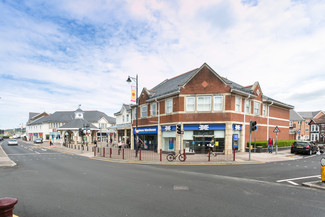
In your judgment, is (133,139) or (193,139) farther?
(133,139)

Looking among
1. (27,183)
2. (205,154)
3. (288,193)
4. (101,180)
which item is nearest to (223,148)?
(205,154)

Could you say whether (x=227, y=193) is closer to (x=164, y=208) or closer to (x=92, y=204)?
(x=164, y=208)

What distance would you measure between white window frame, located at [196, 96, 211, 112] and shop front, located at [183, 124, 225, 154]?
1798 mm

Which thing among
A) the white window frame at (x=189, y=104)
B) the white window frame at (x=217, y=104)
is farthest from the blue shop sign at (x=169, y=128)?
the white window frame at (x=217, y=104)

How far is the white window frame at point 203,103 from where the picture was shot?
21.0 meters

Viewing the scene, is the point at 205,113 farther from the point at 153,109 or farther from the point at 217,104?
the point at 153,109

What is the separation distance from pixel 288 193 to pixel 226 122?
43.8ft

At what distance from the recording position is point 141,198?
21.5 feet

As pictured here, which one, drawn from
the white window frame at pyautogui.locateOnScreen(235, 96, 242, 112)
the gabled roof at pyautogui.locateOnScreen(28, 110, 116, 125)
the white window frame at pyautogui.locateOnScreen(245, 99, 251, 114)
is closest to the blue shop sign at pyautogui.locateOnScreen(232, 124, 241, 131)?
the white window frame at pyautogui.locateOnScreen(235, 96, 242, 112)

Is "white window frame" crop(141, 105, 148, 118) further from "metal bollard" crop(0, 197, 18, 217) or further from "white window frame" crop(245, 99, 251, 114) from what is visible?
"metal bollard" crop(0, 197, 18, 217)

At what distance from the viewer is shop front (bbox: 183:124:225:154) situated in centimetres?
2047

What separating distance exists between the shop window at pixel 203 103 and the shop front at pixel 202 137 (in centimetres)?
190

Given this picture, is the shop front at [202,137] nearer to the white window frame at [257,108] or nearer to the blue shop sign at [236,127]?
the blue shop sign at [236,127]

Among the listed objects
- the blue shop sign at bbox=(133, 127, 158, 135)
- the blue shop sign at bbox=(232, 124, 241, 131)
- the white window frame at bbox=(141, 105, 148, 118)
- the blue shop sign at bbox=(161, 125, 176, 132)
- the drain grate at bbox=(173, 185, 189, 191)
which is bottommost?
the drain grate at bbox=(173, 185, 189, 191)
